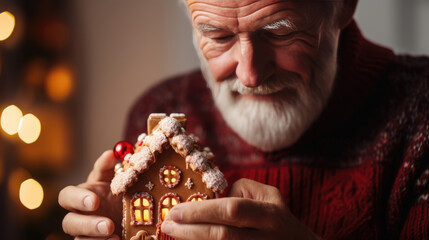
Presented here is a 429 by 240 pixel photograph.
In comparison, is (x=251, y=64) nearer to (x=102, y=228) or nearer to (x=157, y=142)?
(x=157, y=142)

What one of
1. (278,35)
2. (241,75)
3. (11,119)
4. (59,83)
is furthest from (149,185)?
(59,83)

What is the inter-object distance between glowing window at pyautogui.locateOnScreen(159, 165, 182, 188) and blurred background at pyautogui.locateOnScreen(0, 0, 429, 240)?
1006 mm

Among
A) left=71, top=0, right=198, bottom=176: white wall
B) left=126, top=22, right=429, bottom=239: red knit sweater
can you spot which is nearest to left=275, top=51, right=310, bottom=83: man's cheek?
left=126, top=22, right=429, bottom=239: red knit sweater

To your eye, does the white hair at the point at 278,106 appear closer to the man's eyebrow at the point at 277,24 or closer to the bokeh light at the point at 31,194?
the man's eyebrow at the point at 277,24

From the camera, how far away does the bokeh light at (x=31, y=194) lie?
5.07 feet

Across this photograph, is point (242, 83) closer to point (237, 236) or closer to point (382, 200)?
point (237, 236)

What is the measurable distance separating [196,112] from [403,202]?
0.67m

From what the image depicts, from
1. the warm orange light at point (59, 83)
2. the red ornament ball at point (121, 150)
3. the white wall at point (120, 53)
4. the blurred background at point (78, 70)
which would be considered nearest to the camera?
the red ornament ball at point (121, 150)

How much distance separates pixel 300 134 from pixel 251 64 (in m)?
0.29

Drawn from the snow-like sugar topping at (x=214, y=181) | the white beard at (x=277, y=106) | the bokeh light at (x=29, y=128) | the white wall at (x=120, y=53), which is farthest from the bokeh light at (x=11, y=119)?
the snow-like sugar topping at (x=214, y=181)

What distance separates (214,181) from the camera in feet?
2.33

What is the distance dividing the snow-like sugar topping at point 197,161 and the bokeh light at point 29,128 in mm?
987

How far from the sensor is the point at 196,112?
1401 mm

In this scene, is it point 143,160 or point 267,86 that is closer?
point 143,160
